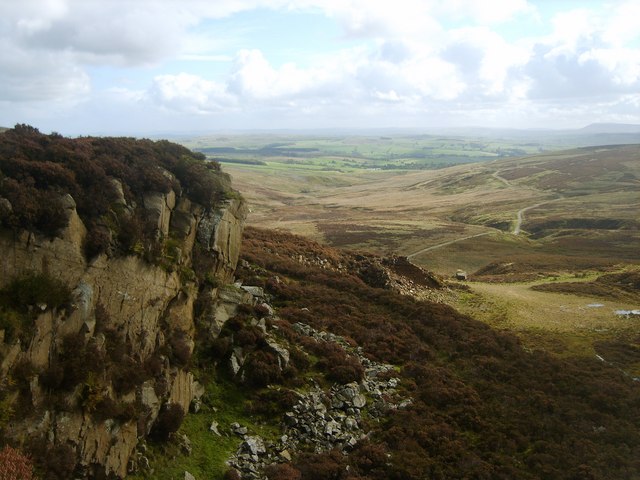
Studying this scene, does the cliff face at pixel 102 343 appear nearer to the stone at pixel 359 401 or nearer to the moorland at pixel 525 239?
the stone at pixel 359 401

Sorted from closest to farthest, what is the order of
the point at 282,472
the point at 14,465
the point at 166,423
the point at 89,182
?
the point at 14,465, the point at 166,423, the point at 282,472, the point at 89,182

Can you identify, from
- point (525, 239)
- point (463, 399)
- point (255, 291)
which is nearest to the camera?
point (463, 399)

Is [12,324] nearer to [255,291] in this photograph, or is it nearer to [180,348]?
[180,348]

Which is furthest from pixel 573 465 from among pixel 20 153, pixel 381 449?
pixel 20 153

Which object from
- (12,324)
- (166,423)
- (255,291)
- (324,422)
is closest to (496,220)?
(255,291)

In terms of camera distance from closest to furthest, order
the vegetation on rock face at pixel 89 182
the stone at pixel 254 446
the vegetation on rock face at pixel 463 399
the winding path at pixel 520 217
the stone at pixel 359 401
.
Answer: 1. the vegetation on rock face at pixel 89 182
2. the stone at pixel 254 446
3. the vegetation on rock face at pixel 463 399
4. the stone at pixel 359 401
5. the winding path at pixel 520 217

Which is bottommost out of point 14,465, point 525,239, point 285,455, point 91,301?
point 525,239

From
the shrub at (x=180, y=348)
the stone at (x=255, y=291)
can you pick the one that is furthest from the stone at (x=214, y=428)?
the stone at (x=255, y=291)
